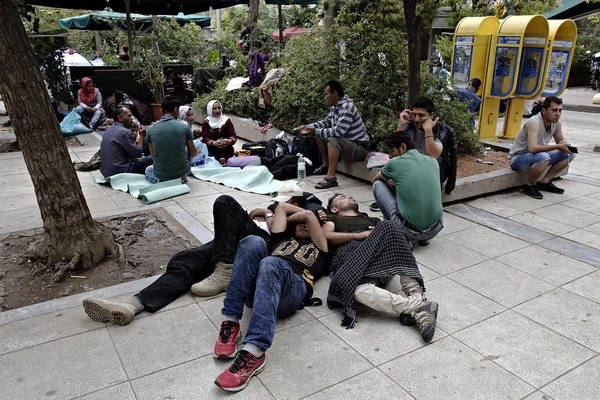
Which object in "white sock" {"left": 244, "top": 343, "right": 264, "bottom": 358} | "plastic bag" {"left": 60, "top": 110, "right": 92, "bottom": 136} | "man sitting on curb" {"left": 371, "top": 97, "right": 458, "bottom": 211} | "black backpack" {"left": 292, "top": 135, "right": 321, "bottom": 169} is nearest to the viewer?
"white sock" {"left": 244, "top": 343, "right": 264, "bottom": 358}

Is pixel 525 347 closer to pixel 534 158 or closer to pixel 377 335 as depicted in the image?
pixel 377 335

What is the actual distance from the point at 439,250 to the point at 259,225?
1809mm

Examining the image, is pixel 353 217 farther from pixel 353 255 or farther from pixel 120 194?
pixel 120 194

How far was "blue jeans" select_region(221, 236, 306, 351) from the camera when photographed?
2.87m

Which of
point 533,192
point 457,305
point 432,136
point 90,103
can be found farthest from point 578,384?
point 90,103

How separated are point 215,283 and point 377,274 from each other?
4.03ft

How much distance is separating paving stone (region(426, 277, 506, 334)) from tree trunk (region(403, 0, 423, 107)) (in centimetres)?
349

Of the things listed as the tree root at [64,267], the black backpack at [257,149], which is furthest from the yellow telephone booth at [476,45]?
the tree root at [64,267]

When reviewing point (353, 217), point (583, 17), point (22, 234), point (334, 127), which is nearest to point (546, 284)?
point (353, 217)

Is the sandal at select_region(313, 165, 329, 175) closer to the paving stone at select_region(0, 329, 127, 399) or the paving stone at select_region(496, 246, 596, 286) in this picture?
the paving stone at select_region(496, 246, 596, 286)

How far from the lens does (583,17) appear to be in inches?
824

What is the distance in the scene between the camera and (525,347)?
121 inches

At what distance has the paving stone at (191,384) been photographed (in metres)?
2.64

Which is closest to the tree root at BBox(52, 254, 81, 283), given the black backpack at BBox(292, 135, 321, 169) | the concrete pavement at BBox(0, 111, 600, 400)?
the concrete pavement at BBox(0, 111, 600, 400)
